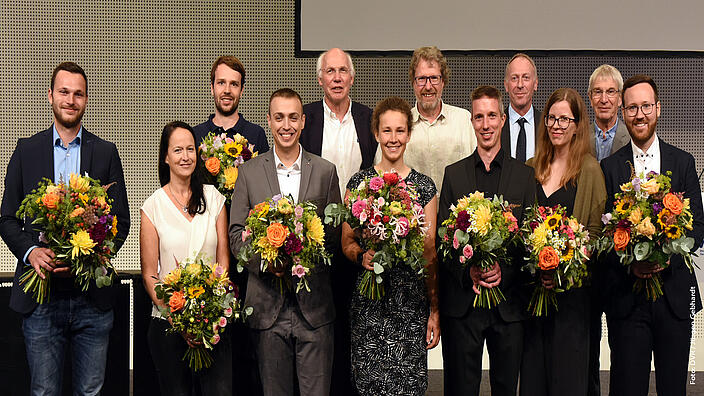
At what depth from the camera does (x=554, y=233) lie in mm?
3209

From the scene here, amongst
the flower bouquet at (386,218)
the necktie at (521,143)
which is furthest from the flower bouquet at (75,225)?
the necktie at (521,143)

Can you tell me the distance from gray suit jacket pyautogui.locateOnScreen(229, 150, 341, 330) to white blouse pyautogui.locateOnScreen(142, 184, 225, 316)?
0.12 metres

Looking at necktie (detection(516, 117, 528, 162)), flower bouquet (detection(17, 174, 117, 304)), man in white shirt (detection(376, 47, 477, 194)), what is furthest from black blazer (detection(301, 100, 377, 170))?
flower bouquet (detection(17, 174, 117, 304))

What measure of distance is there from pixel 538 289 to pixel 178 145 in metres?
1.91

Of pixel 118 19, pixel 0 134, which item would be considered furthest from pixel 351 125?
pixel 0 134

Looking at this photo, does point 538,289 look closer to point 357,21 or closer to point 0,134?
point 357,21

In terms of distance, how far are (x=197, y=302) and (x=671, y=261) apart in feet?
7.64

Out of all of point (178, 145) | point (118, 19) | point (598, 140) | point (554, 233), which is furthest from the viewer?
point (118, 19)

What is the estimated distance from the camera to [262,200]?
3432 millimetres

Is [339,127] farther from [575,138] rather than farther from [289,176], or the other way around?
[575,138]

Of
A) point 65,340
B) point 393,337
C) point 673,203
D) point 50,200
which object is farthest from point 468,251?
point 65,340

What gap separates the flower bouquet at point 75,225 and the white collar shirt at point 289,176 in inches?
32.9

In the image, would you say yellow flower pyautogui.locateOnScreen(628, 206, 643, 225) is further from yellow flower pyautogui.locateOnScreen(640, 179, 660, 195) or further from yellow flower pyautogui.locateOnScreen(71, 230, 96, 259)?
yellow flower pyautogui.locateOnScreen(71, 230, 96, 259)

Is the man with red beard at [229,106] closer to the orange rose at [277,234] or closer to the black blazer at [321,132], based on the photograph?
the black blazer at [321,132]
